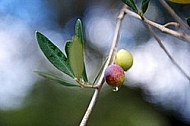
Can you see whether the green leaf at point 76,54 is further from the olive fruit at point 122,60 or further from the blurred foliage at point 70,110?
the blurred foliage at point 70,110

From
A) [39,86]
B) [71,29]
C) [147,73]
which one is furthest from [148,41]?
[39,86]

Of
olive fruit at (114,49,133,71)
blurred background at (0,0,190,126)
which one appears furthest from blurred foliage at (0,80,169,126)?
olive fruit at (114,49,133,71)

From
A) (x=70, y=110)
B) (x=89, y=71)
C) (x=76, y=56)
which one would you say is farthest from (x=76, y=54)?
(x=89, y=71)

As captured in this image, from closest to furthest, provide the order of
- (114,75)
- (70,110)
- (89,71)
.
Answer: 1. (114,75)
2. (70,110)
3. (89,71)

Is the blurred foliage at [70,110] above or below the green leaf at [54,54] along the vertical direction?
below

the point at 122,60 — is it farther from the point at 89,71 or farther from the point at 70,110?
the point at 89,71

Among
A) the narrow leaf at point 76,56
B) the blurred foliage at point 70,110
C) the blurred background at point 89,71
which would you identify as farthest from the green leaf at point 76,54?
the blurred foliage at point 70,110

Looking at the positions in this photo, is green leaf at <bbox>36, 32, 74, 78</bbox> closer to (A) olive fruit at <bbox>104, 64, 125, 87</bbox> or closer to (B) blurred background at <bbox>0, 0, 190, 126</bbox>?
(A) olive fruit at <bbox>104, 64, 125, 87</bbox>
